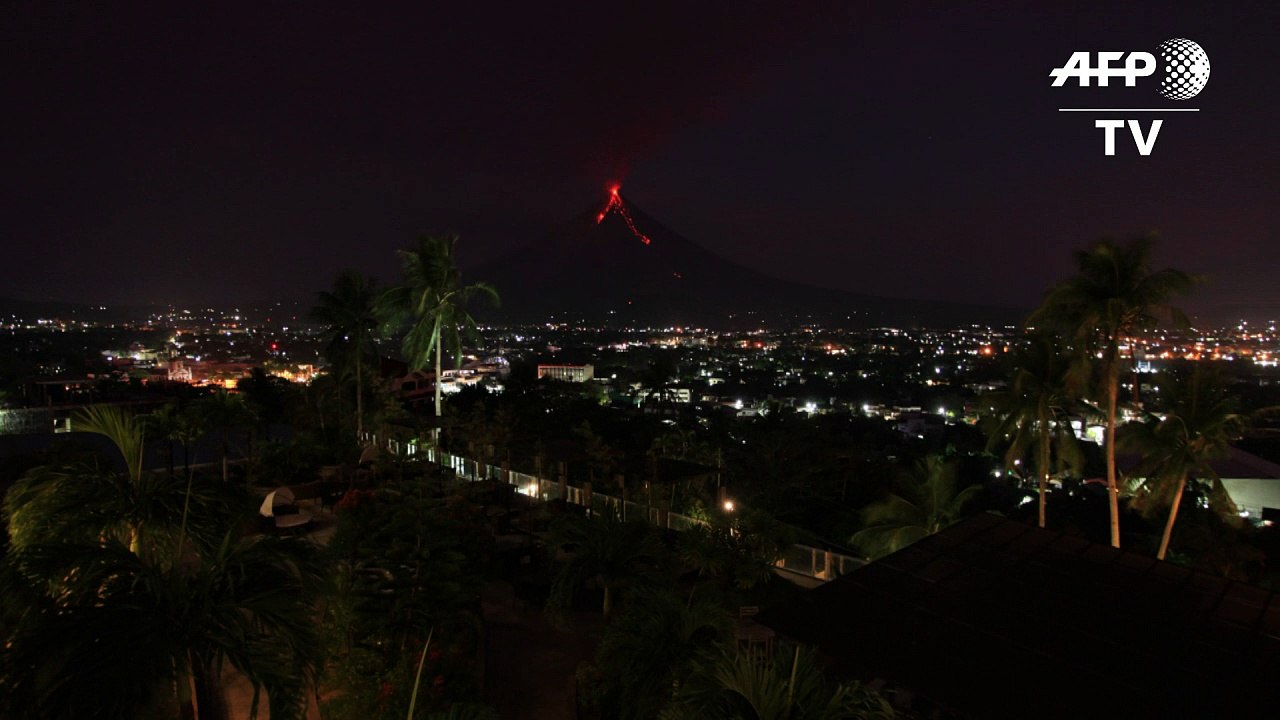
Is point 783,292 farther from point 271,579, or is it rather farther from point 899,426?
point 271,579

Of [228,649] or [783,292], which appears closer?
[228,649]

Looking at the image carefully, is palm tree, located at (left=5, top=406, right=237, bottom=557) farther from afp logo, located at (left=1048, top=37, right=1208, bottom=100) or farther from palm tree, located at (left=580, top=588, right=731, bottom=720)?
afp logo, located at (left=1048, top=37, right=1208, bottom=100)

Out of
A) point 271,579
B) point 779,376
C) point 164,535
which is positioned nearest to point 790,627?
point 271,579

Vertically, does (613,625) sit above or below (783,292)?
below

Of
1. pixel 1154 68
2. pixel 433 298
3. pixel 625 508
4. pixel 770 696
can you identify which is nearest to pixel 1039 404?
pixel 1154 68

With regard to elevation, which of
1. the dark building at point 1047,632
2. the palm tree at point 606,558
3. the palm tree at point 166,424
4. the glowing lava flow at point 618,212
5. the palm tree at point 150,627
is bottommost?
the palm tree at point 606,558

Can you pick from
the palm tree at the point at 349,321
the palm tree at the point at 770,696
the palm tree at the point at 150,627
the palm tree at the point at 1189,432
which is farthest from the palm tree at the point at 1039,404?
the palm tree at the point at 349,321

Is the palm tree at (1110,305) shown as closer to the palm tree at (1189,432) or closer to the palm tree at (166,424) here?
the palm tree at (1189,432)
